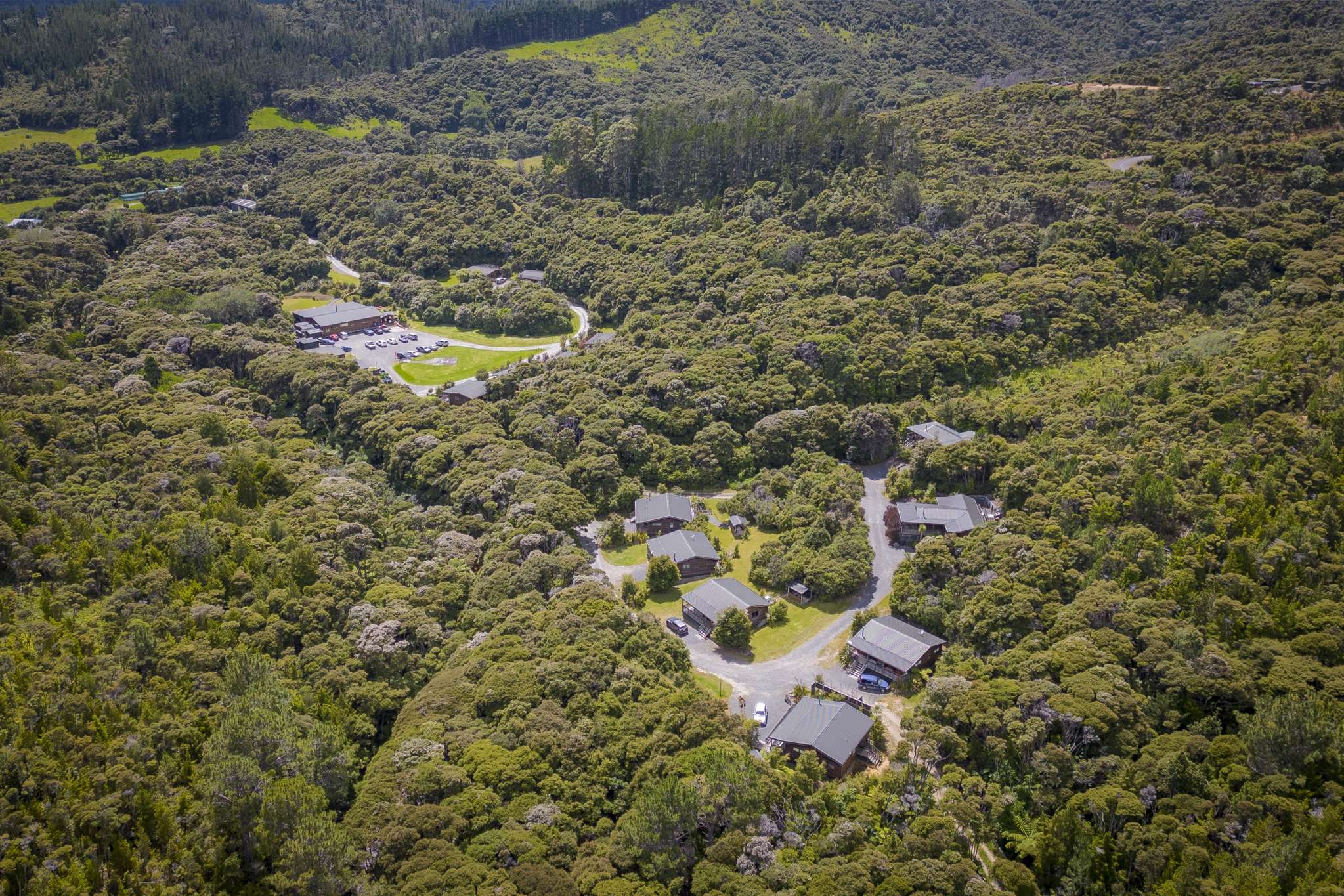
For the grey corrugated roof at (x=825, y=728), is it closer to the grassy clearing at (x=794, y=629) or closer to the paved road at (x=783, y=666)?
the paved road at (x=783, y=666)

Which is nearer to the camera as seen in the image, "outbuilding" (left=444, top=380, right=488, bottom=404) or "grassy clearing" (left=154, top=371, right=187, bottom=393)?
"grassy clearing" (left=154, top=371, right=187, bottom=393)

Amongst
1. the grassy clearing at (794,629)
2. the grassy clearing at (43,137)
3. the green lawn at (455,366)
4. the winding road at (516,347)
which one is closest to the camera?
the grassy clearing at (794,629)

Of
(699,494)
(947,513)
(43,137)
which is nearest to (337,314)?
(699,494)

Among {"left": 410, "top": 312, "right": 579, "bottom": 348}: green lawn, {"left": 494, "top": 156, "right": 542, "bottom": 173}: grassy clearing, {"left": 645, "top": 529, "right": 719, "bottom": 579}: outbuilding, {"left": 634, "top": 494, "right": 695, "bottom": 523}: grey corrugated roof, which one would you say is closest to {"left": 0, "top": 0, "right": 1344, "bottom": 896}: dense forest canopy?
{"left": 410, "top": 312, "right": 579, "bottom": 348}: green lawn

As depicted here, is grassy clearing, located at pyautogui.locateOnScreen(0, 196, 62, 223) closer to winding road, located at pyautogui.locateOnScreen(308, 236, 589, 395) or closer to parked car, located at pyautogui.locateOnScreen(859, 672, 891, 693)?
winding road, located at pyautogui.locateOnScreen(308, 236, 589, 395)

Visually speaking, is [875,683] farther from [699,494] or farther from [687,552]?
[699,494]

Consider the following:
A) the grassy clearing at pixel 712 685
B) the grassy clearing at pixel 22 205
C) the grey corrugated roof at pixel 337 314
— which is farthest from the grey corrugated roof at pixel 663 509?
the grassy clearing at pixel 22 205
